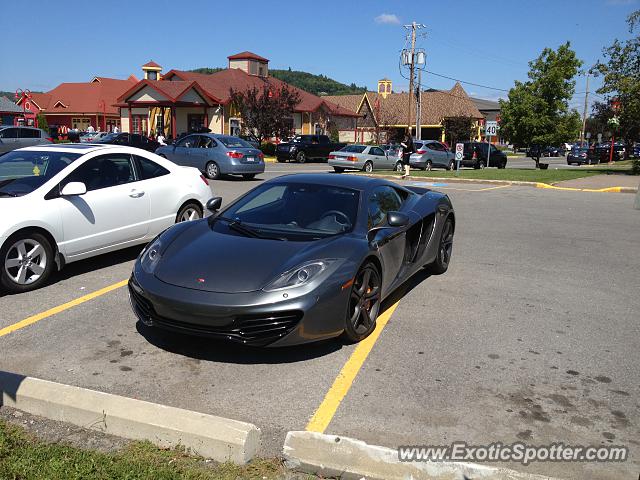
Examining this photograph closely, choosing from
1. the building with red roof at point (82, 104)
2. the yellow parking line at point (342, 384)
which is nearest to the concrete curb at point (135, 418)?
the yellow parking line at point (342, 384)

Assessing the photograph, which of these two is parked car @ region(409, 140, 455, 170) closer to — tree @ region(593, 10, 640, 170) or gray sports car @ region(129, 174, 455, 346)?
tree @ region(593, 10, 640, 170)

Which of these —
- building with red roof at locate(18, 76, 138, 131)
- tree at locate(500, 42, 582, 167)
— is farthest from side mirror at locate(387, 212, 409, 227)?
building with red roof at locate(18, 76, 138, 131)

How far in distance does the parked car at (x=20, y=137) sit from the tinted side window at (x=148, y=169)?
62.8 feet

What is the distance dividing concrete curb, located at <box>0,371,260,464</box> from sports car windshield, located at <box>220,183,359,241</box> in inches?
75.8

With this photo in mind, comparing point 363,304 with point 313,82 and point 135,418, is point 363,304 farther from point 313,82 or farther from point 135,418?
point 313,82

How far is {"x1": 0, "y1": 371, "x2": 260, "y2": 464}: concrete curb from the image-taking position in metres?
3.13

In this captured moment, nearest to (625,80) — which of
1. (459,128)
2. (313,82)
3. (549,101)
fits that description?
(549,101)

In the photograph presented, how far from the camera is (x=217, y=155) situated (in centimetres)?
1969

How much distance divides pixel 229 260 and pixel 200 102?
4136 centimetres

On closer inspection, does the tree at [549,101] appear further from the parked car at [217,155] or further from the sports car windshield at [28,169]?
the sports car windshield at [28,169]

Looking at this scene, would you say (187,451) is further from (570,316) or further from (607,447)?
(570,316)

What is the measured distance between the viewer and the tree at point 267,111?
1555 inches

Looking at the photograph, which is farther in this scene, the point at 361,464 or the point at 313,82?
the point at 313,82

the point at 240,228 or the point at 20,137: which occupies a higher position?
the point at 20,137
